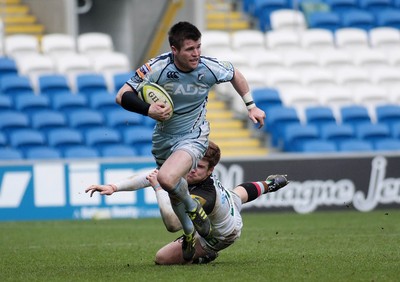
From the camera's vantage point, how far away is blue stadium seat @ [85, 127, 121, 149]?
20.6 m

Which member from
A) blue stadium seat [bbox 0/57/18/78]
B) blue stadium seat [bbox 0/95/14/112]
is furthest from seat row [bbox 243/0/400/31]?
blue stadium seat [bbox 0/95/14/112]

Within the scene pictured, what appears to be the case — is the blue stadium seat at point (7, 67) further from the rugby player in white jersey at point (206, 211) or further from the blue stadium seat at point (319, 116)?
the rugby player in white jersey at point (206, 211)

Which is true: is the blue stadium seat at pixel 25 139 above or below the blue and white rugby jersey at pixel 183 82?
below

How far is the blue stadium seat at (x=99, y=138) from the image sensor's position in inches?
811

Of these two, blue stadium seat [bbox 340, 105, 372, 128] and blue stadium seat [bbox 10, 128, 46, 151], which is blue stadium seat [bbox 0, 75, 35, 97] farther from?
blue stadium seat [bbox 340, 105, 372, 128]

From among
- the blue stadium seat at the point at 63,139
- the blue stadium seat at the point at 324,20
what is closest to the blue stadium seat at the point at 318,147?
the blue stadium seat at the point at 63,139

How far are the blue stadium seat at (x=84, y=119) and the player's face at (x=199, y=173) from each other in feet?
35.0

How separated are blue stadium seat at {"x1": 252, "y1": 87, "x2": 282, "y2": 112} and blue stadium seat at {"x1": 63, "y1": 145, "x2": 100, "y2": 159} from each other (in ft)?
13.9

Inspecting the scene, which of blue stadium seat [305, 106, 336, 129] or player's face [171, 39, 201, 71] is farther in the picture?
blue stadium seat [305, 106, 336, 129]

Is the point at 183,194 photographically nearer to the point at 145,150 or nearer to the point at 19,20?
the point at 145,150

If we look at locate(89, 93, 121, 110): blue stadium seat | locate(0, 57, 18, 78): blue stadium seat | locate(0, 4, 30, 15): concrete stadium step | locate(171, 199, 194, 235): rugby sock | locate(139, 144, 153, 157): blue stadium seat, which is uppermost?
Result: locate(171, 199, 194, 235): rugby sock

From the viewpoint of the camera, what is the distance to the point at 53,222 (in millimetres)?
17906

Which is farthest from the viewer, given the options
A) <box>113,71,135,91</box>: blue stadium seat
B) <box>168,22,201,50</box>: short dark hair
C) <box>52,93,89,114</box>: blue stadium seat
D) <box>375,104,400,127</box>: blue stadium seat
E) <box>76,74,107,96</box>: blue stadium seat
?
<box>375,104,400,127</box>: blue stadium seat

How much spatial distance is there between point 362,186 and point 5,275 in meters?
11.4
